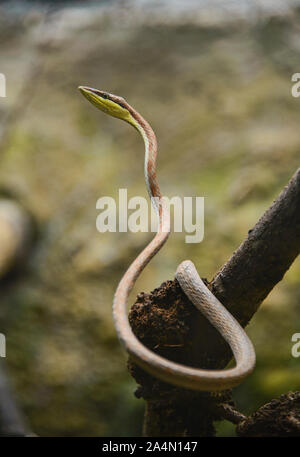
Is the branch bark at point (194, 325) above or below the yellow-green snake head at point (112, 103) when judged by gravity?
below

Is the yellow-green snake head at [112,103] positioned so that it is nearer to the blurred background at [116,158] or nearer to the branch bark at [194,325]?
the branch bark at [194,325]

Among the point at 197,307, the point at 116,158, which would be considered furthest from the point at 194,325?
the point at 116,158

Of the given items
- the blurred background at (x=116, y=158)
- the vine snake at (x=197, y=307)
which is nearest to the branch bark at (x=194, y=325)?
the vine snake at (x=197, y=307)

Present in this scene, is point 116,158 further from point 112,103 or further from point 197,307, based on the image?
point 197,307

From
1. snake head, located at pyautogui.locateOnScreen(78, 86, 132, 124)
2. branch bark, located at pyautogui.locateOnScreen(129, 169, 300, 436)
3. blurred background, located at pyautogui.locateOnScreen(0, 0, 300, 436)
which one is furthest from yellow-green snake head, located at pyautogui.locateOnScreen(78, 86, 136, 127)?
blurred background, located at pyautogui.locateOnScreen(0, 0, 300, 436)

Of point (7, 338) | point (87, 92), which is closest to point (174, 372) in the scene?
point (87, 92)

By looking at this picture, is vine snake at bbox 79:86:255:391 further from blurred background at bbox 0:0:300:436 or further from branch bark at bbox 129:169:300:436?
blurred background at bbox 0:0:300:436
